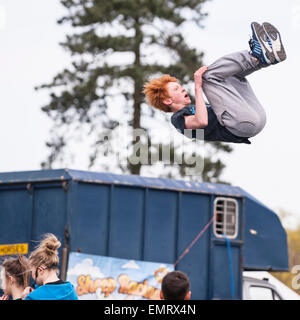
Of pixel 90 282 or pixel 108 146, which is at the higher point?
pixel 108 146

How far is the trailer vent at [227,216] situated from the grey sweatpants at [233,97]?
10202 millimetres

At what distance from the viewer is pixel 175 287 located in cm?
643

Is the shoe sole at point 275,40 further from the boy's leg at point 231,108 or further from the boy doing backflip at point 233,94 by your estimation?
the boy's leg at point 231,108

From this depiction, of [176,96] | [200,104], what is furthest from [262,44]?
[176,96]

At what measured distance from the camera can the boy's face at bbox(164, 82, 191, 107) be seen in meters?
6.24

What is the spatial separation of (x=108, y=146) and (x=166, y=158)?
211 centimetres

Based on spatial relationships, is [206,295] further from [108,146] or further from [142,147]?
[108,146]

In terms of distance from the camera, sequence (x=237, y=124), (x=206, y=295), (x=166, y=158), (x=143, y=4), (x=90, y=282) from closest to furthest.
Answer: (x=237, y=124)
(x=90, y=282)
(x=206, y=295)
(x=143, y=4)
(x=166, y=158)

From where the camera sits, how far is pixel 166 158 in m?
29.9

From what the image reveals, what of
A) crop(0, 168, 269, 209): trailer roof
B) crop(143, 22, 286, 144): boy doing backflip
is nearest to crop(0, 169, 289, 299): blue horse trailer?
crop(0, 168, 269, 209): trailer roof

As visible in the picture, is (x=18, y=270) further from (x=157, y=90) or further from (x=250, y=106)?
(x=250, y=106)

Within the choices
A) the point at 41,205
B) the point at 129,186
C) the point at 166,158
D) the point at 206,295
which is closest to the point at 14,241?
the point at 41,205

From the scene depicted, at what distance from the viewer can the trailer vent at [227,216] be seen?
52.7 feet

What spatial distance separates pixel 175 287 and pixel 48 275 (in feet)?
3.73
